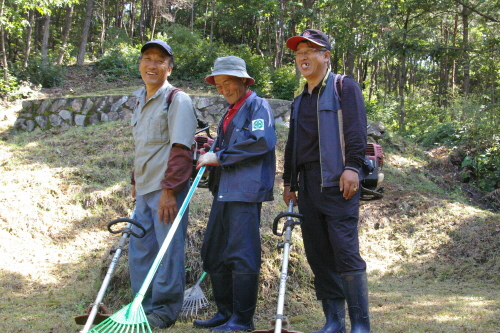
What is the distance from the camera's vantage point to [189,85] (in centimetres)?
1319

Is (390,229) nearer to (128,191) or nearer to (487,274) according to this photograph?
(487,274)

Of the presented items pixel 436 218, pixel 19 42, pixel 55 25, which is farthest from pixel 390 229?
pixel 55 25

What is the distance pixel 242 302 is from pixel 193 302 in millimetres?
726

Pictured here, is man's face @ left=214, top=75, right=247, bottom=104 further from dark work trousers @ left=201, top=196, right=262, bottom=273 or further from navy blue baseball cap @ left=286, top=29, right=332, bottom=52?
dark work trousers @ left=201, top=196, right=262, bottom=273

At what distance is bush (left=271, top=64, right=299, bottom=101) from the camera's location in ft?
40.6

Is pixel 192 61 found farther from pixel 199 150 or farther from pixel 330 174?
pixel 330 174

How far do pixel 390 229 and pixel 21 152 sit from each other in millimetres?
6524

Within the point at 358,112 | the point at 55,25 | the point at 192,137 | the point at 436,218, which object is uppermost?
the point at 55,25

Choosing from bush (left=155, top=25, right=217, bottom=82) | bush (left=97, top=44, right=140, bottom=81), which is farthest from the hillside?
bush (left=97, top=44, right=140, bottom=81)

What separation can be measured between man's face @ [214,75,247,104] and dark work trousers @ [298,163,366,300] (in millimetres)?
710

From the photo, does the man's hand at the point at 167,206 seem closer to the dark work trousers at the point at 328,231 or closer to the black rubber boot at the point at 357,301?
the dark work trousers at the point at 328,231

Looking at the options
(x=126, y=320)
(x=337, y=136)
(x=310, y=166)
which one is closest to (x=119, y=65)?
(x=310, y=166)

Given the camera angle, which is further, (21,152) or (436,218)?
(21,152)

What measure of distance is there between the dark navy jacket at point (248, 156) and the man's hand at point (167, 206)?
0.32 metres
